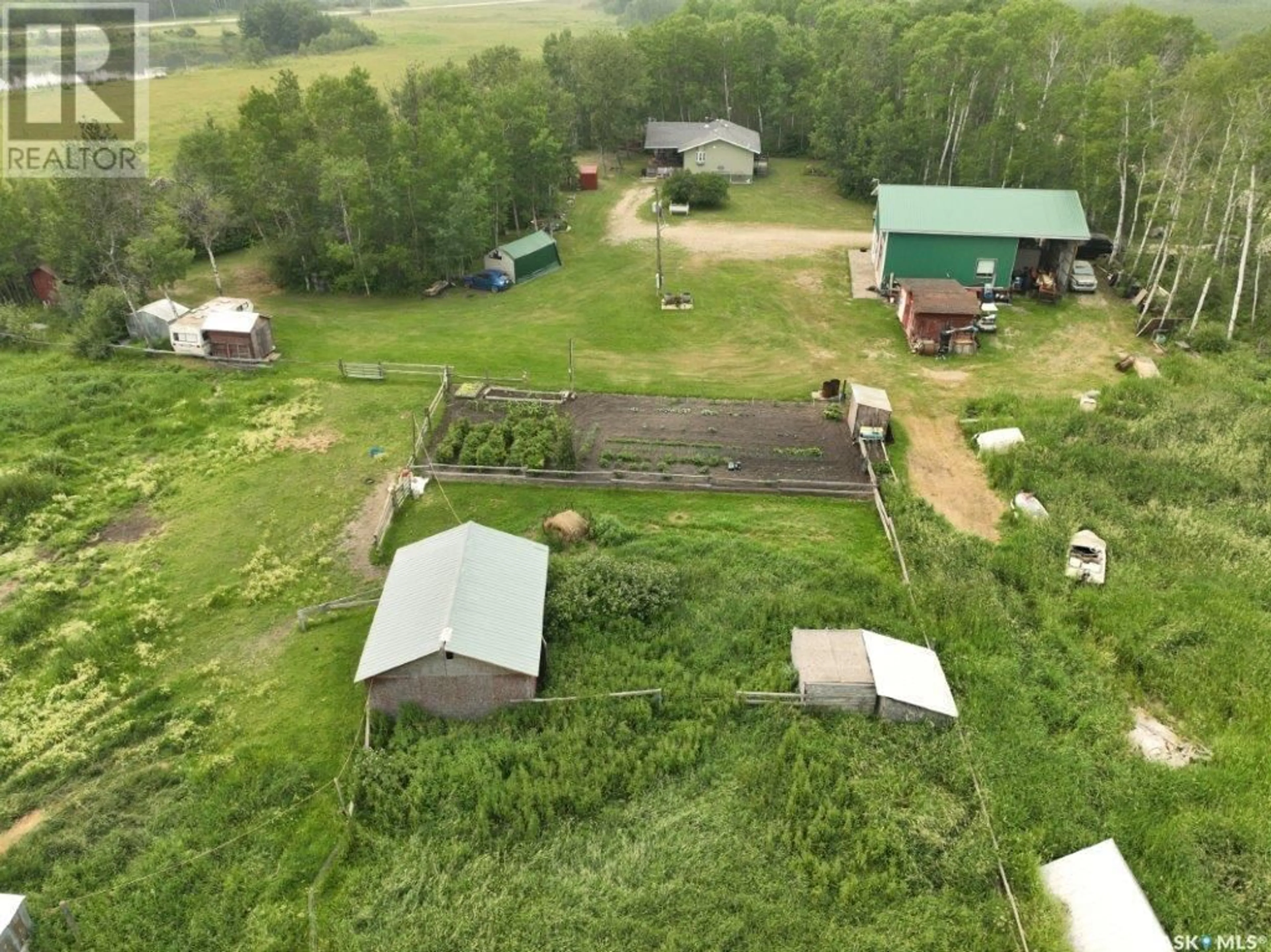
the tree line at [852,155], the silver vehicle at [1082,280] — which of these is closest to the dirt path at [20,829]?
the tree line at [852,155]

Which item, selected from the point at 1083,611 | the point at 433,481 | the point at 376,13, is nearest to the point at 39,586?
the point at 433,481

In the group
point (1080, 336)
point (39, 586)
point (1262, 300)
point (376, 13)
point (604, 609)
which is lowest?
point (39, 586)

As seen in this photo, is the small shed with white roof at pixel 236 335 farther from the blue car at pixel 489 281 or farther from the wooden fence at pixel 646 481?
the wooden fence at pixel 646 481

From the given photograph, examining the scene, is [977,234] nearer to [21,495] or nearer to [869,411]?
[869,411]

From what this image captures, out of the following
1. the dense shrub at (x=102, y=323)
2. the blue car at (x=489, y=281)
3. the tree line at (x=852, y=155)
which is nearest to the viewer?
the dense shrub at (x=102, y=323)

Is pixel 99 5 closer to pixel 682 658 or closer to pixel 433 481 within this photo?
pixel 433 481

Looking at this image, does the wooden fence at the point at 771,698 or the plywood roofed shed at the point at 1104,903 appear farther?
the wooden fence at the point at 771,698

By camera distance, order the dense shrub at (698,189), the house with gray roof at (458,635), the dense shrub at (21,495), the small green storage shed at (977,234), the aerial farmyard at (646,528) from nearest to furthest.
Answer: the aerial farmyard at (646,528), the house with gray roof at (458,635), the dense shrub at (21,495), the small green storage shed at (977,234), the dense shrub at (698,189)
